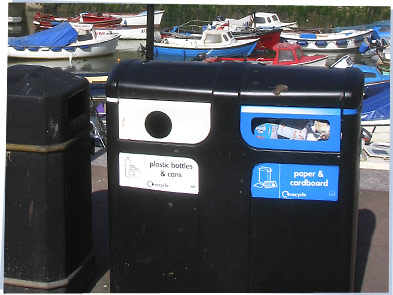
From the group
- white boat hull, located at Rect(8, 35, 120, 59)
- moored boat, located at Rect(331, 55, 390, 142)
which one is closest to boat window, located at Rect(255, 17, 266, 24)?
white boat hull, located at Rect(8, 35, 120, 59)

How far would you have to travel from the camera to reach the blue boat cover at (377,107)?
1215 centimetres

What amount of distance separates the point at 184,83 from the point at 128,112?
36 centimetres

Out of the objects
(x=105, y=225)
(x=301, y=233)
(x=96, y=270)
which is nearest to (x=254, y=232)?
(x=301, y=233)

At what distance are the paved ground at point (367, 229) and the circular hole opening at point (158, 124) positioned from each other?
134 cm

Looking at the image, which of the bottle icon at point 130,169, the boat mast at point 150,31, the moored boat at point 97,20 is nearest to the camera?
the bottle icon at point 130,169

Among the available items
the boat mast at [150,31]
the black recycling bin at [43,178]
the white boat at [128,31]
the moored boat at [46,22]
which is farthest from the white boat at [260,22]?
the black recycling bin at [43,178]

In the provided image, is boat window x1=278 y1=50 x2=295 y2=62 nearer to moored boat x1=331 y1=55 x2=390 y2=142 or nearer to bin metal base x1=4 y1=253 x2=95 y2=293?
moored boat x1=331 y1=55 x2=390 y2=142

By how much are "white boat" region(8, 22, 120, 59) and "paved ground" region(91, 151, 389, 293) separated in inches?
881

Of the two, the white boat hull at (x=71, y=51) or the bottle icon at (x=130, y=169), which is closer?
the bottle icon at (x=130, y=169)

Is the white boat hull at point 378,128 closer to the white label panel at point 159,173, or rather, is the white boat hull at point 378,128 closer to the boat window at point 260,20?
the white label panel at point 159,173

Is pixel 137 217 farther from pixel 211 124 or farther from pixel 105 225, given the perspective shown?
pixel 105 225

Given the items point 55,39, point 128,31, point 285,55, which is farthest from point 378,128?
point 128,31

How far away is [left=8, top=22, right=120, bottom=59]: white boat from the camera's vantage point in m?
28.0

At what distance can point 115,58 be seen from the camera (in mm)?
30500
